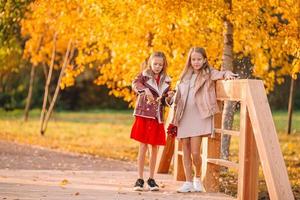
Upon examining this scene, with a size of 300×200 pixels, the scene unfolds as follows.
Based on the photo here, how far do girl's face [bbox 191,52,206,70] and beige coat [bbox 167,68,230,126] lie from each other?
0.10m

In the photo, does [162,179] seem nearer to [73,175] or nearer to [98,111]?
[73,175]

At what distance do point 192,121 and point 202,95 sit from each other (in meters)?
0.27

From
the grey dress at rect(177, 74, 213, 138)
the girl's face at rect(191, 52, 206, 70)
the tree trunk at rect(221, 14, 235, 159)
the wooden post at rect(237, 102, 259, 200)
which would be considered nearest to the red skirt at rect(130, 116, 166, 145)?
the grey dress at rect(177, 74, 213, 138)

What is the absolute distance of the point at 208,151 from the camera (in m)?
8.12

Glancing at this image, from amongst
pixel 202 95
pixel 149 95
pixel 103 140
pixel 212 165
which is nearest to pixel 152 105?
pixel 149 95

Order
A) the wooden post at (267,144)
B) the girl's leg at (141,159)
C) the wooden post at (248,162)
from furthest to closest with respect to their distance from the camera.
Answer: the girl's leg at (141,159), the wooden post at (248,162), the wooden post at (267,144)

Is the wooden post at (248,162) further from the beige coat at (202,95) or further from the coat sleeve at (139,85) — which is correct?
the coat sleeve at (139,85)

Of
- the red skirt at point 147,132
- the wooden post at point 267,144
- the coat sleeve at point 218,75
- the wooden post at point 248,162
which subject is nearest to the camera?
the wooden post at point 267,144

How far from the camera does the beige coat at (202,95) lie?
7.77 m

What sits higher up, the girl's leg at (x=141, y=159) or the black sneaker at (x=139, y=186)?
the girl's leg at (x=141, y=159)

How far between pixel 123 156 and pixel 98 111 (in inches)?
963

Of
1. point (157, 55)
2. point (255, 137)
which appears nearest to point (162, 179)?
point (157, 55)

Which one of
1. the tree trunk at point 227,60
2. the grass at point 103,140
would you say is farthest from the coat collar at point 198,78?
the tree trunk at point 227,60

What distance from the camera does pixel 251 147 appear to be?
689cm
